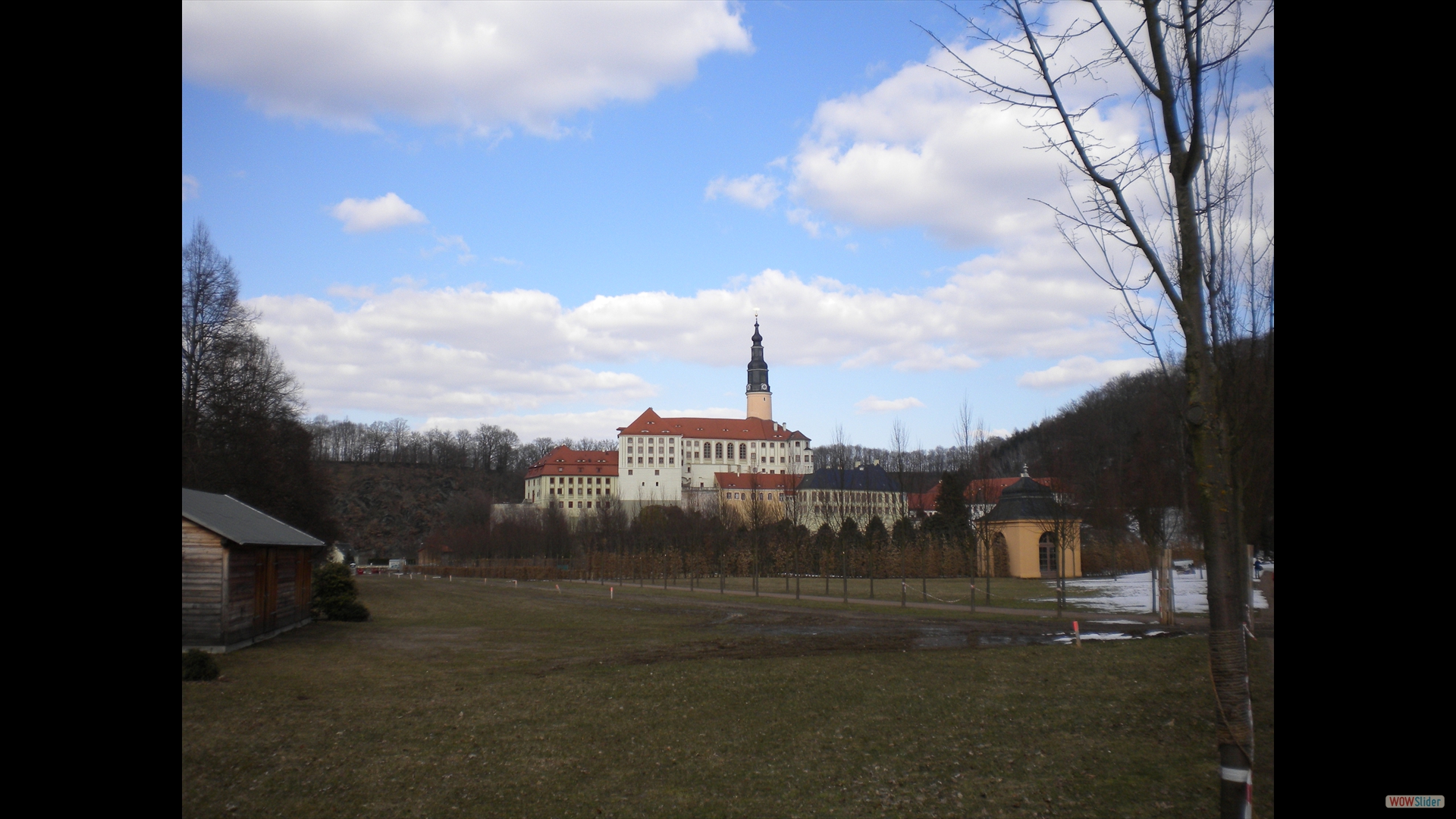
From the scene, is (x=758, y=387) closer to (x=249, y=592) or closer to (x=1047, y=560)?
(x=1047, y=560)

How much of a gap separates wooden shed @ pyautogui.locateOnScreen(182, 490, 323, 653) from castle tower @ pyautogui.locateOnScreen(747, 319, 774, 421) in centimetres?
10548

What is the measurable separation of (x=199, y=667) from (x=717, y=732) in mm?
10096

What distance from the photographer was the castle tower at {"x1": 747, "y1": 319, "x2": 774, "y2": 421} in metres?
128

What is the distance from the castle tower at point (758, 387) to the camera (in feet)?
419

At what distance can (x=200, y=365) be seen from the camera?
3120 centimetres

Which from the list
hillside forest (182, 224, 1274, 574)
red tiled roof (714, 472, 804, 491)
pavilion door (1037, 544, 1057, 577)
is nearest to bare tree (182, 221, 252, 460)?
hillside forest (182, 224, 1274, 574)

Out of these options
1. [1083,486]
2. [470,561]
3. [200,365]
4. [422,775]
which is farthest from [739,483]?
[422,775]

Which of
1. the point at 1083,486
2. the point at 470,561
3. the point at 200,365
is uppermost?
the point at 200,365

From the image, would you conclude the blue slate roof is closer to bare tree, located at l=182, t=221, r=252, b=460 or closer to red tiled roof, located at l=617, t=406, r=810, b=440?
bare tree, located at l=182, t=221, r=252, b=460
